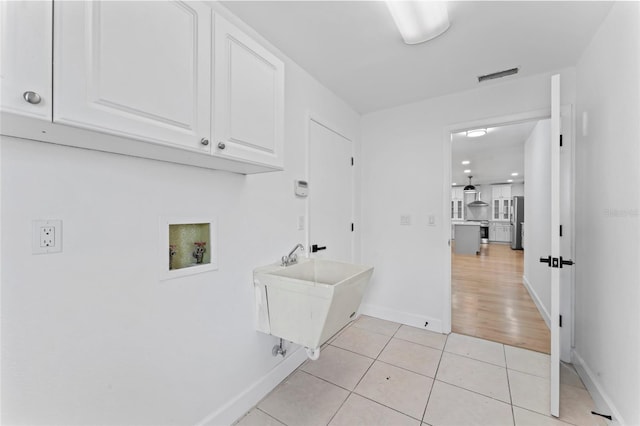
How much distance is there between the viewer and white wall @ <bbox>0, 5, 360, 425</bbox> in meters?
0.90

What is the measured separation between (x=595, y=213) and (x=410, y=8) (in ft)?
5.89

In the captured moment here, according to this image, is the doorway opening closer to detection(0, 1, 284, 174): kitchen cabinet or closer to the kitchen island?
the kitchen island

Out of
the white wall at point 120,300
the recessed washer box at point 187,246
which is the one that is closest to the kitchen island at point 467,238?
the white wall at point 120,300

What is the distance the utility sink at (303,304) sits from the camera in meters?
1.41

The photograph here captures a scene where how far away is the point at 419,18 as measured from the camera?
5.03 ft

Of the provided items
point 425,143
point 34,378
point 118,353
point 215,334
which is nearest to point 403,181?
point 425,143

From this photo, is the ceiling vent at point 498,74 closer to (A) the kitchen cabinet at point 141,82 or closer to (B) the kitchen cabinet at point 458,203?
(A) the kitchen cabinet at point 141,82

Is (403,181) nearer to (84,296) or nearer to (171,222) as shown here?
(171,222)

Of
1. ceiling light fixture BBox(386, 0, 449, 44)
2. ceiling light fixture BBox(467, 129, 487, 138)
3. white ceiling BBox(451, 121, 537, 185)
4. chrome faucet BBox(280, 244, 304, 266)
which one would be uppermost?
white ceiling BBox(451, 121, 537, 185)

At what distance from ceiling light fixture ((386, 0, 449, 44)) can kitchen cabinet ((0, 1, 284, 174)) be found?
796 millimetres

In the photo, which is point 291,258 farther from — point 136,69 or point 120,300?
point 136,69

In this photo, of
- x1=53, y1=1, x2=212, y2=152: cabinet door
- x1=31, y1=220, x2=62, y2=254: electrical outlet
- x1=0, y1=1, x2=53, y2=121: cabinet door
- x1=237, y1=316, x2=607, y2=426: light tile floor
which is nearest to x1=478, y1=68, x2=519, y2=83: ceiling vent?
x1=53, y1=1, x2=212, y2=152: cabinet door

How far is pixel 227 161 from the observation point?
133 centimetres

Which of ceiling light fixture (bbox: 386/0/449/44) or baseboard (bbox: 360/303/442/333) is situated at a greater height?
ceiling light fixture (bbox: 386/0/449/44)
